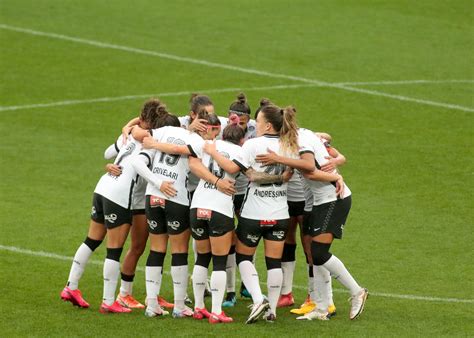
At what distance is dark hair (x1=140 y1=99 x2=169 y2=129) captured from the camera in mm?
13047

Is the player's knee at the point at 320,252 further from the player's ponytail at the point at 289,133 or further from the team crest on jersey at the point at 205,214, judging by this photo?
the team crest on jersey at the point at 205,214

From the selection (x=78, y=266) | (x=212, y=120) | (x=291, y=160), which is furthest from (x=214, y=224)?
(x=78, y=266)

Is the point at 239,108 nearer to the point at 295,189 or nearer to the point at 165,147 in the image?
the point at 295,189

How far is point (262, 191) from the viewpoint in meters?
12.5

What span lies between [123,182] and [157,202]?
23.0 inches

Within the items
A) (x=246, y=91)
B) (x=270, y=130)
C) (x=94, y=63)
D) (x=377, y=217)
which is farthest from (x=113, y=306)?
(x=94, y=63)

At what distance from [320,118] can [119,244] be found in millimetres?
11434

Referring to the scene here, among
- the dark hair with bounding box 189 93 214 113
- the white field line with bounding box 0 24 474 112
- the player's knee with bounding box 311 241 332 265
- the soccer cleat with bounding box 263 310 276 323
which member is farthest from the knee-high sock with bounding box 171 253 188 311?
the white field line with bounding box 0 24 474 112

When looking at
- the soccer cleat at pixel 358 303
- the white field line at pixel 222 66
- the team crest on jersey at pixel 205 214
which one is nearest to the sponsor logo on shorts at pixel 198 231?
the team crest on jersey at pixel 205 214

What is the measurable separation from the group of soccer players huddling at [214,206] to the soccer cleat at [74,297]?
1cm

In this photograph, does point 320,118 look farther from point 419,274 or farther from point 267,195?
point 267,195

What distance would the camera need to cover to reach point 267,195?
490 inches

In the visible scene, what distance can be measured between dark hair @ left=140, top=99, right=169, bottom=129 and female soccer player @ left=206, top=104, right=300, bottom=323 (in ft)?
3.15

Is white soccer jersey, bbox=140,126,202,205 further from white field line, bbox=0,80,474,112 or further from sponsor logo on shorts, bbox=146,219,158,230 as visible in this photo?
white field line, bbox=0,80,474,112
